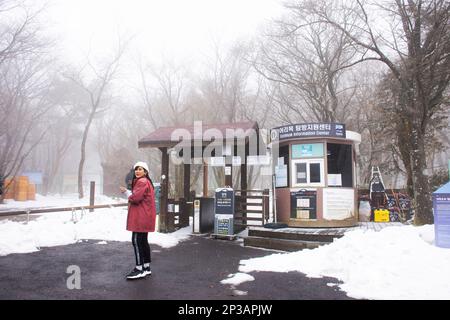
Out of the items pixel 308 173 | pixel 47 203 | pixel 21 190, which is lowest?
pixel 47 203

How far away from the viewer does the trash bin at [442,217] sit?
690 centimetres

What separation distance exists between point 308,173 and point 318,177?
0.33m

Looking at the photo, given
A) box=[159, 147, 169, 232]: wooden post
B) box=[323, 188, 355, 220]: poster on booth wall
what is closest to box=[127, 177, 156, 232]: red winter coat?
box=[159, 147, 169, 232]: wooden post

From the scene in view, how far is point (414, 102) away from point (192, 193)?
348 inches

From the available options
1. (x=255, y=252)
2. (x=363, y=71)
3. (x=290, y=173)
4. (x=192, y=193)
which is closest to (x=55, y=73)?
(x=192, y=193)

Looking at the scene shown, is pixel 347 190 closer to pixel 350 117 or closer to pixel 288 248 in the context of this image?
pixel 288 248

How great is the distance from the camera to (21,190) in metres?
30.8

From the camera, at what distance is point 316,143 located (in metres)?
12.1

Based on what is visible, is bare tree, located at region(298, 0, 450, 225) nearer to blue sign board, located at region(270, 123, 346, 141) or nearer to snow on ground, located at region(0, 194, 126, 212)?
blue sign board, located at region(270, 123, 346, 141)

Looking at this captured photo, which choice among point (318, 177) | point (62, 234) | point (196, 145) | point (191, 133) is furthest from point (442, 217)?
point (62, 234)

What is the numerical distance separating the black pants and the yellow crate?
971cm

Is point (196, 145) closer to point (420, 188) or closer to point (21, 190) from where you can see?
point (420, 188)

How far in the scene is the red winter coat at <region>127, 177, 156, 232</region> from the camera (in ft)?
20.7
